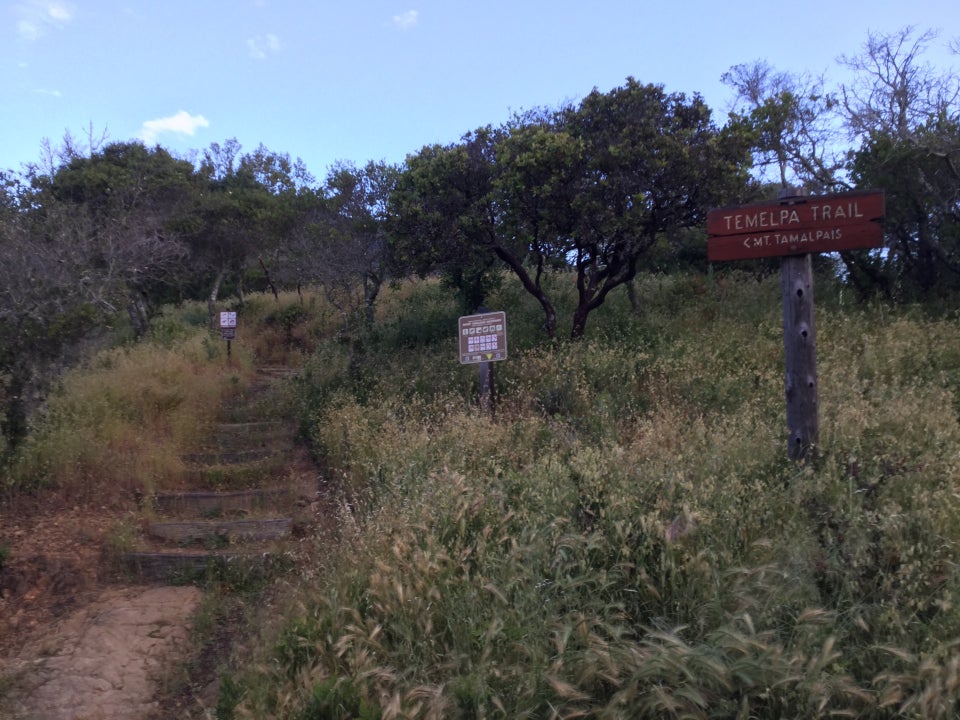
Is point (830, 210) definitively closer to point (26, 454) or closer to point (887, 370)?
point (887, 370)

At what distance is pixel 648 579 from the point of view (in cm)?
375

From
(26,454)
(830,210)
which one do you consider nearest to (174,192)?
(26,454)

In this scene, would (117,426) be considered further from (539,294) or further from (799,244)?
(799,244)

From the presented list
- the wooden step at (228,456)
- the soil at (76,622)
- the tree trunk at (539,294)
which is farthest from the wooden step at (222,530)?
the tree trunk at (539,294)

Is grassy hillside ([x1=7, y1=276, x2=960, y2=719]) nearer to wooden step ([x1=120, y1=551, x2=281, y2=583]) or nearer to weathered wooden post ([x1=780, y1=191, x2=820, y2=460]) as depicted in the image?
weathered wooden post ([x1=780, y1=191, x2=820, y2=460])

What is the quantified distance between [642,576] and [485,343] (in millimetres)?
4733

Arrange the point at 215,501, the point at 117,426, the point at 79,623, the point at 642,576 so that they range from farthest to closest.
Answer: the point at 117,426 → the point at 215,501 → the point at 79,623 → the point at 642,576

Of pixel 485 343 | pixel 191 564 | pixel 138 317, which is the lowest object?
pixel 191 564

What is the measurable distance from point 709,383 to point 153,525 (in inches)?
214

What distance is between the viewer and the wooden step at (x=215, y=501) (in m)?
7.34

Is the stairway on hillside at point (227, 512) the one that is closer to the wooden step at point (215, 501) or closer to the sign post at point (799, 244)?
the wooden step at point (215, 501)

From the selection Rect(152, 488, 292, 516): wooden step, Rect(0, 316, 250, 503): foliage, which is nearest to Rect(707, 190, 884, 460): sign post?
Rect(152, 488, 292, 516): wooden step

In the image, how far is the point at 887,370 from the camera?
7801 millimetres

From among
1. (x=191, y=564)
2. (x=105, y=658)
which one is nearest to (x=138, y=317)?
(x=191, y=564)
